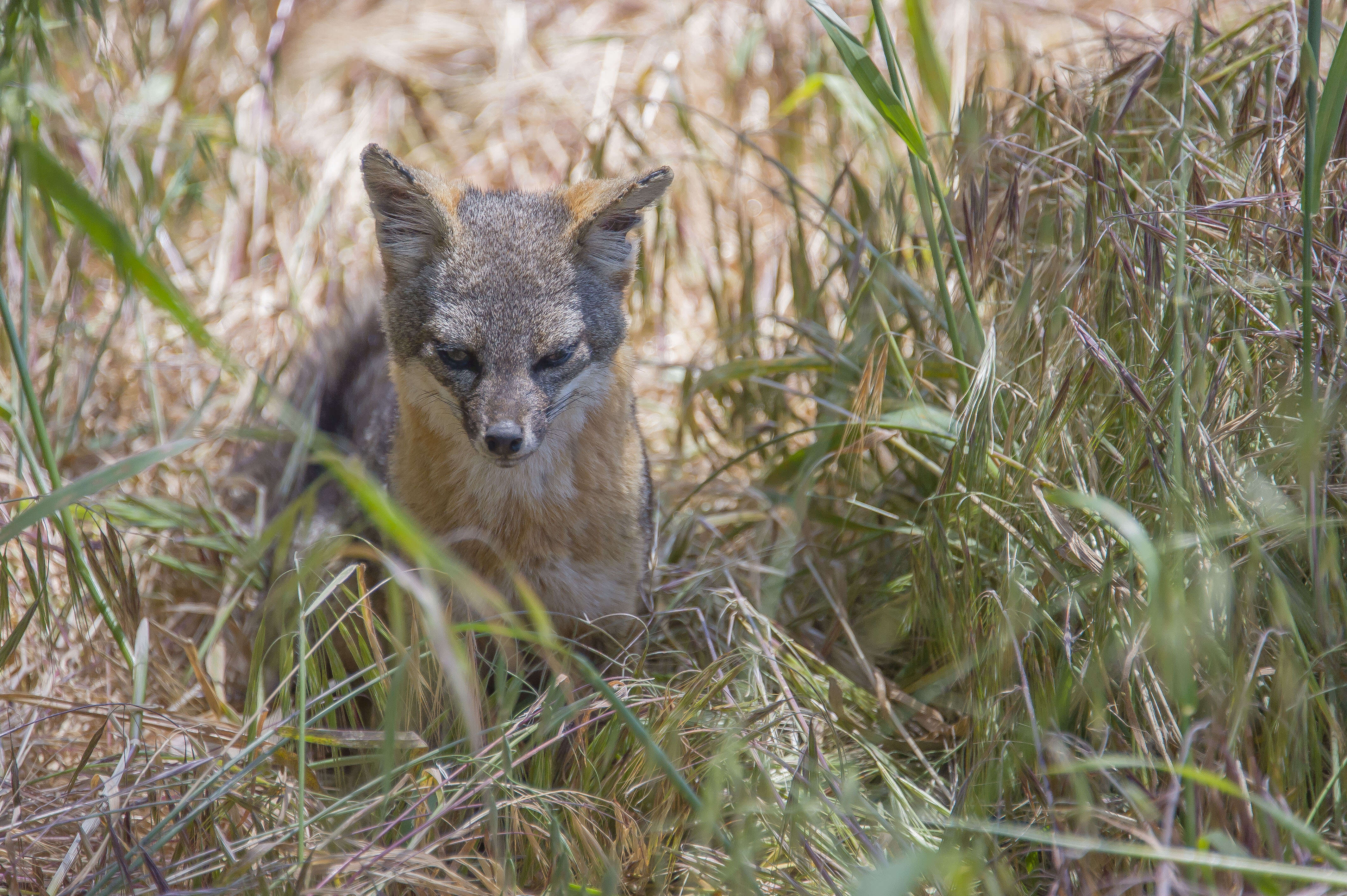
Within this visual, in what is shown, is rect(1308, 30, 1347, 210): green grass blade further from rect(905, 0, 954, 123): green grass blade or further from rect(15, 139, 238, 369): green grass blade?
rect(15, 139, 238, 369): green grass blade

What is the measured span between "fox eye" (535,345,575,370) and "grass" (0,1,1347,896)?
57 cm

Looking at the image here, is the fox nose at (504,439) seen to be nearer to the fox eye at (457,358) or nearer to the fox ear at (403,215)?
the fox eye at (457,358)

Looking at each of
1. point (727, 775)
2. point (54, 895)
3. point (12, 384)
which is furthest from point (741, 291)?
point (54, 895)

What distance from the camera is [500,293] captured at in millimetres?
2391

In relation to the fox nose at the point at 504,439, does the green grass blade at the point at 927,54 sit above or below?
above

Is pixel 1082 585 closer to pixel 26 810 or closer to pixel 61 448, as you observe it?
pixel 26 810

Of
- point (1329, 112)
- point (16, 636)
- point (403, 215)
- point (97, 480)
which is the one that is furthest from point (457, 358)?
point (1329, 112)

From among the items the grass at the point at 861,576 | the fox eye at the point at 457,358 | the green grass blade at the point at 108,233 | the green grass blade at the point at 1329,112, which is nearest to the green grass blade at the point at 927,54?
the grass at the point at 861,576

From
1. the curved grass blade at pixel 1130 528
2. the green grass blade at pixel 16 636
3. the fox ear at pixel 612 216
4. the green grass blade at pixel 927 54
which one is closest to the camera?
the curved grass blade at pixel 1130 528

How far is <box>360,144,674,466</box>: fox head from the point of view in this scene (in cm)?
233

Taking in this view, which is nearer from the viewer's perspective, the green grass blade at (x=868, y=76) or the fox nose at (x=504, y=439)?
the green grass blade at (x=868, y=76)

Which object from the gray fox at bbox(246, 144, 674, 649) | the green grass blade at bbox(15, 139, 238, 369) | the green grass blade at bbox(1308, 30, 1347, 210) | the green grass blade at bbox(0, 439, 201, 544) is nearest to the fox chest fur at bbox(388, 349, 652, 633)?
the gray fox at bbox(246, 144, 674, 649)

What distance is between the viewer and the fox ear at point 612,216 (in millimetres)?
2436

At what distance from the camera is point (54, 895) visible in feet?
6.14
